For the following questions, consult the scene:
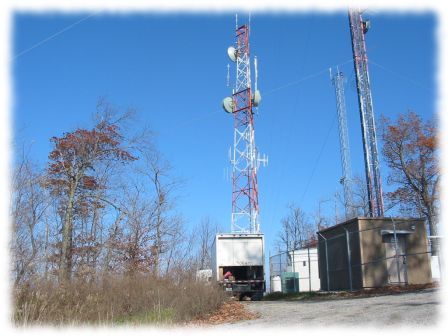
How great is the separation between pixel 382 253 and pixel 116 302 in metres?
10.9

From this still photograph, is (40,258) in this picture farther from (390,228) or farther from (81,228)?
(81,228)

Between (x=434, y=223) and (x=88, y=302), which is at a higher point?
(x=434, y=223)

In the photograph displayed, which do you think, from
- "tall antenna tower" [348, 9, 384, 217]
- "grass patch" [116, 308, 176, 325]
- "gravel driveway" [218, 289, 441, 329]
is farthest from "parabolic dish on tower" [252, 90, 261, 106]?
"gravel driveway" [218, 289, 441, 329]

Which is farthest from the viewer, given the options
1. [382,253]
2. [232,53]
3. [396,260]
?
[232,53]

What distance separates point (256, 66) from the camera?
32812 mm

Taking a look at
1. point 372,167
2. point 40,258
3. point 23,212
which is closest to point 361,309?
point 40,258

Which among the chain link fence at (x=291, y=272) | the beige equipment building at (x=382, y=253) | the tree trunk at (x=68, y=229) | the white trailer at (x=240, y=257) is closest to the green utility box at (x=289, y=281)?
the chain link fence at (x=291, y=272)

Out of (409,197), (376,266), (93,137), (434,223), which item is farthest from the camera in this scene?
(409,197)

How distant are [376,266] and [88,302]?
1147 cm

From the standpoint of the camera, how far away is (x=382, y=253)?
1928 centimetres

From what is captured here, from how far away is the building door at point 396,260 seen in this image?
746 inches

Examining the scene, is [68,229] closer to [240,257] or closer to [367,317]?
[240,257]

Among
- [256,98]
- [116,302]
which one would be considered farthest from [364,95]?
[116,302]

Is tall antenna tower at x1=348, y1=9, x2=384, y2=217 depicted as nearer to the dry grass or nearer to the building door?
the building door
